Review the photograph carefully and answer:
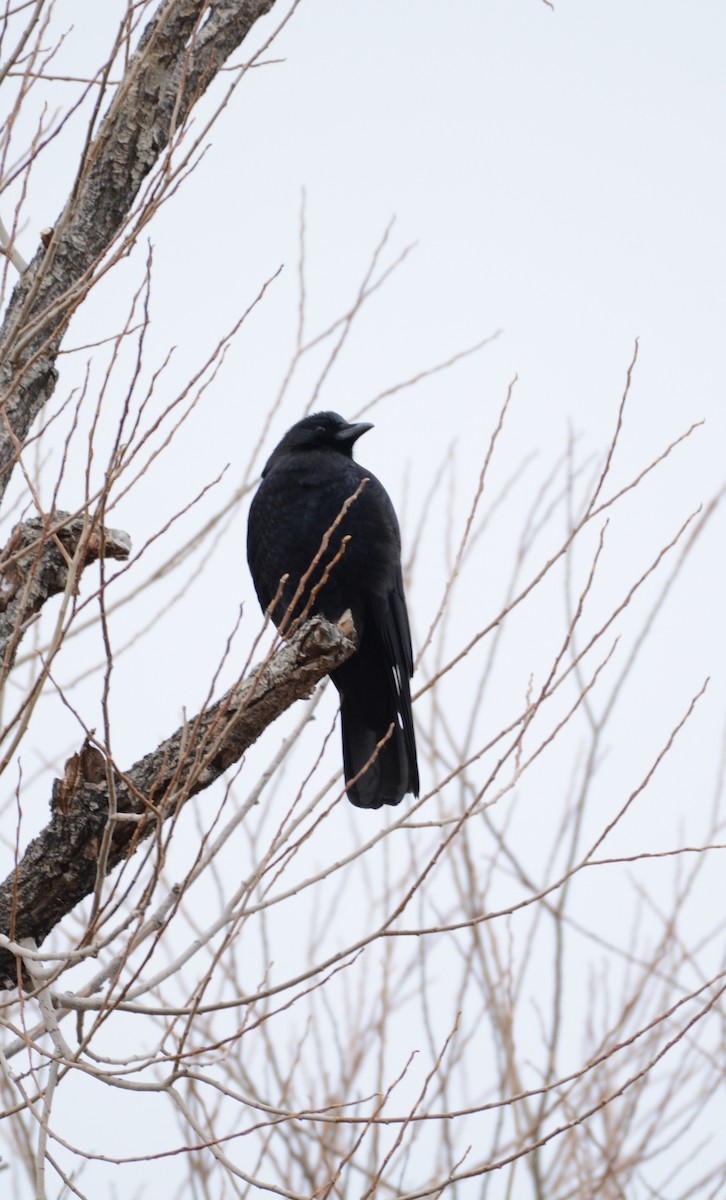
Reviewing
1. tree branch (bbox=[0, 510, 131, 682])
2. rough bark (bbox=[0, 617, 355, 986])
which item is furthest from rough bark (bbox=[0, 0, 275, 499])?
rough bark (bbox=[0, 617, 355, 986])

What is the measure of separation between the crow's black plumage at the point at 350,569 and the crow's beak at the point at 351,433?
125 mm

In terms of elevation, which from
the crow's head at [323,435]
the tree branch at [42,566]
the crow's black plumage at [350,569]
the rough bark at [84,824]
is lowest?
the rough bark at [84,824]

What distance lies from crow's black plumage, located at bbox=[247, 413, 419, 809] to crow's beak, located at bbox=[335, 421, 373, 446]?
125mm

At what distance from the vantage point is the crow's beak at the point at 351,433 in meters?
4.31

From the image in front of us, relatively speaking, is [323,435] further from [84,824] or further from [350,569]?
[84,824]

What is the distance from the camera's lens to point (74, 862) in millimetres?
2709

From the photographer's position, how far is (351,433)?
4.32m

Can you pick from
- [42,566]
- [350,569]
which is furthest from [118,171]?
[350,569]

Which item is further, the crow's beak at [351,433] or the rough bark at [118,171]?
the crow's beak at [351,433]

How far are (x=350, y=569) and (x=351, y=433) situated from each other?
57 centimetres

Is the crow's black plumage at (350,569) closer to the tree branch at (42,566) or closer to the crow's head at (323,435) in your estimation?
the crow's head at (323,435)

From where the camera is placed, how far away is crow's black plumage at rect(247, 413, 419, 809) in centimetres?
400

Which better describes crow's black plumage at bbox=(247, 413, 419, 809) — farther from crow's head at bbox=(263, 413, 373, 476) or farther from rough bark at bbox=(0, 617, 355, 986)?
rough bark at bbox=(0, 617, 355, 986)

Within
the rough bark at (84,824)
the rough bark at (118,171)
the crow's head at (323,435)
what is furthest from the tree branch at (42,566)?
the crow's head at (323,435)
